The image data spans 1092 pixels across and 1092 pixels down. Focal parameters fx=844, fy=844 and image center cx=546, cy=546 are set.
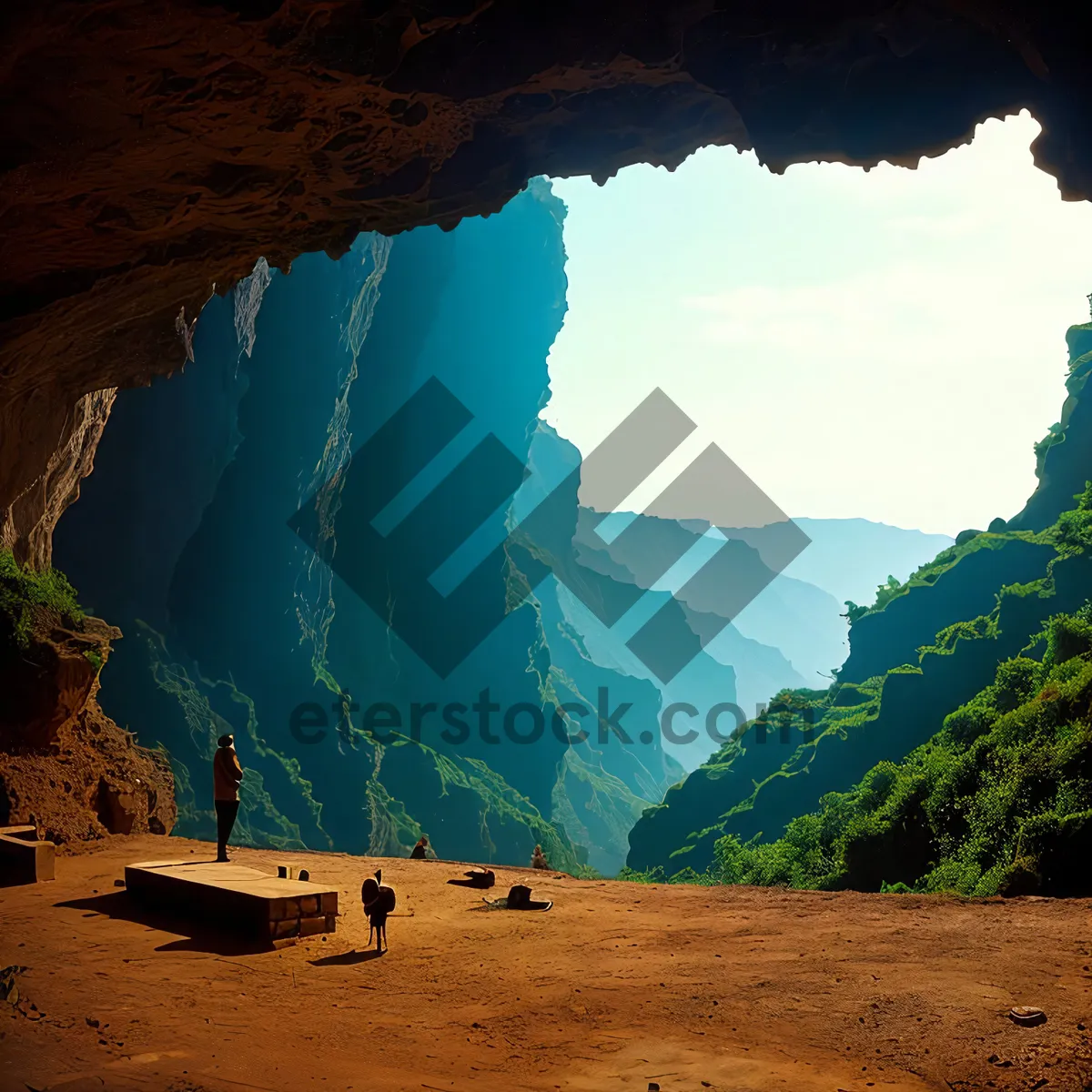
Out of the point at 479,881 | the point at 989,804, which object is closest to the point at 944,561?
the point at 989,804

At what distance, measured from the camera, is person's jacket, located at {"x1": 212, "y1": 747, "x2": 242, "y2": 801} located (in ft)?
30.9

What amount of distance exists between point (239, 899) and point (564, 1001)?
9.56ft

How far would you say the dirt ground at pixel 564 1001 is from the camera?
155 inches

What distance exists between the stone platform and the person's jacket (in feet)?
5.35

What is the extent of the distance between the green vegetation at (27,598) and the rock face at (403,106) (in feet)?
12.1

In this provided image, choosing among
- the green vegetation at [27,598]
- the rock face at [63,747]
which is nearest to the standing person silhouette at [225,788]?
the rock face at [63,747]

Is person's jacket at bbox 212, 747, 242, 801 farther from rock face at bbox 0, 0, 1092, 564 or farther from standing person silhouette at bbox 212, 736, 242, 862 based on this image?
rock face at bbox 0, 0, 1092, 564

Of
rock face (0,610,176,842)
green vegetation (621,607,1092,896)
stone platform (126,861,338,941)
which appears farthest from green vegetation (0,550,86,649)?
green vegetation (621,607,1092,896)

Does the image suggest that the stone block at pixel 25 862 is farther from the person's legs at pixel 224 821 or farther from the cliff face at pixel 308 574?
the cliff face at pixel 308 574

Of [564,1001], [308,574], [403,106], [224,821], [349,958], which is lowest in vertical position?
[349,958]

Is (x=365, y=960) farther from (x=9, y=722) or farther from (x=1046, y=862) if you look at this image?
(x=9, y=722)

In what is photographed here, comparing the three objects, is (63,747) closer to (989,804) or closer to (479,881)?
(479,881)

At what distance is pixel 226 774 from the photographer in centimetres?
953

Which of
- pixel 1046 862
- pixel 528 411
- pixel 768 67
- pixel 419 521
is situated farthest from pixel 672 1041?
pixel 528 411
